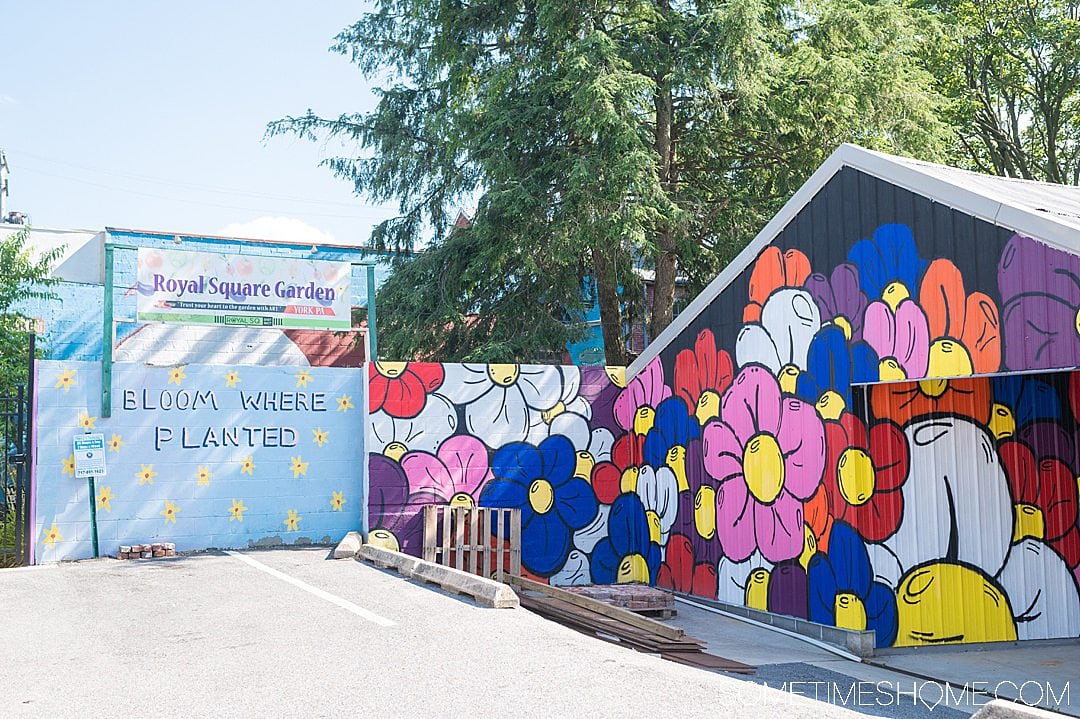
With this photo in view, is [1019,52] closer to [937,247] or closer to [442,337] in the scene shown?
[442,337]

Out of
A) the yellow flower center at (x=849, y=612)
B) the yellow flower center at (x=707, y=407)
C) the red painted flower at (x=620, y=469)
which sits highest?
the yellow flower center at (x=707, y=407)

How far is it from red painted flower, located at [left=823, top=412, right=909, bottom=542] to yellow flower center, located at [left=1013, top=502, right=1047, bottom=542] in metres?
1.43

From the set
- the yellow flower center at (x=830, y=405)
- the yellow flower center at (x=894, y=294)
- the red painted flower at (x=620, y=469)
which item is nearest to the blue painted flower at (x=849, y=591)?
the yellow flower center at (x=830, y=405)

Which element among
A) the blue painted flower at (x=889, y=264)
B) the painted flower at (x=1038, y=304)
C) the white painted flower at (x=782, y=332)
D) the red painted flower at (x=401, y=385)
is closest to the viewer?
the painted flower at (x=1038, y=304)

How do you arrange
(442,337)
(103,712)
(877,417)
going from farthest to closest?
(442,337), (877,417), (103,712)

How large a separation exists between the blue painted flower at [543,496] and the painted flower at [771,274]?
3619 millimetres

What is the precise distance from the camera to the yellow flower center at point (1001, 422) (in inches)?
396

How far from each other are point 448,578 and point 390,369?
172 inches

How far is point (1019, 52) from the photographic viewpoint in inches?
966

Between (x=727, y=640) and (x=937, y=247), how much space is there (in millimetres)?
4504

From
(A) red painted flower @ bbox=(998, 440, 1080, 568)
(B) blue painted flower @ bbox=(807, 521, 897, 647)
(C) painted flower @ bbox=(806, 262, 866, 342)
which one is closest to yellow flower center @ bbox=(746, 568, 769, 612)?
(B) blue painted flower @ bbox=(807, 521, 897, 647)

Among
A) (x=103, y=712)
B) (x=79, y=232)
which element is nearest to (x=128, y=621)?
(x=103, y=712)

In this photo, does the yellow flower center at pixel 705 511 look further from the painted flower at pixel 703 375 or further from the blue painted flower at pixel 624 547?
the blue painted flower at pixel 624 547

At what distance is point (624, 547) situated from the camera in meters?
13.9
